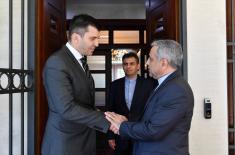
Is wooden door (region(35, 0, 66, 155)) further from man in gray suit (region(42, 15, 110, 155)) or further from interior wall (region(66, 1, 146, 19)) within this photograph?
interior wall (region(66, 1, 146, 19))

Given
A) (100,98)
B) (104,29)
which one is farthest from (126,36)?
(100,98)

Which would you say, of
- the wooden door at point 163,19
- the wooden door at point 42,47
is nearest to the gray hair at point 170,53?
the wooden door at point 163,19

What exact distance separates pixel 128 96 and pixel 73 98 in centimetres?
138

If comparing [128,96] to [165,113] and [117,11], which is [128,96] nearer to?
[165,113]

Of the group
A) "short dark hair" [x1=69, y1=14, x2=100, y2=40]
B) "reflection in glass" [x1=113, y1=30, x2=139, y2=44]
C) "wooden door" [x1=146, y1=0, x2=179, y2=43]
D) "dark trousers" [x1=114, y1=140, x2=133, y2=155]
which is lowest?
"dark trousers" [x1=114, y1=140, x2=133, y2=155]

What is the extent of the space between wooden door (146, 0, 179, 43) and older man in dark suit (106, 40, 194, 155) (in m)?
0.92

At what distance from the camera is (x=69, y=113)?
5.69 feet

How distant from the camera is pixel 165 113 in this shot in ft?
5.26

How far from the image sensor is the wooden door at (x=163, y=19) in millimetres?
2637

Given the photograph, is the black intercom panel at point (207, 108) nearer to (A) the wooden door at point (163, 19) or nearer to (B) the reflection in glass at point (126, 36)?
(A) the wooden door at point (163, 19)

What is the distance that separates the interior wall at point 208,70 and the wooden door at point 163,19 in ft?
0.38

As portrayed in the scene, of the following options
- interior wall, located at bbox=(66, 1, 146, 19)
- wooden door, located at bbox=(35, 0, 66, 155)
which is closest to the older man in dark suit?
wooden door, located at bbox=(35, 0, 66, 155)

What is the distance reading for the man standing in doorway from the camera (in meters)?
2.94

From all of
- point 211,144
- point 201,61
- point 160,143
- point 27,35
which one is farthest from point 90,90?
point 211,144
